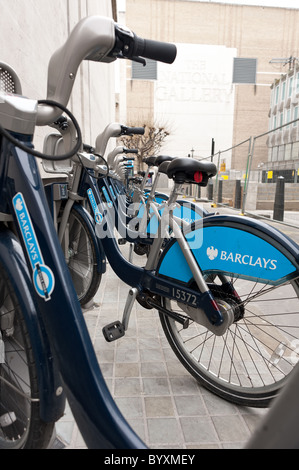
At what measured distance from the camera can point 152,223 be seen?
2.99m

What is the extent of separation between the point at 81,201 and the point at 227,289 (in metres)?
1.32

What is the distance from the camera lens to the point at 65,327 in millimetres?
862

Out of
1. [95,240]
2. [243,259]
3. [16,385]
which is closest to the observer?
[16,385]

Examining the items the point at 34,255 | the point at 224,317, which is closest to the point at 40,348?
the point at 34,255

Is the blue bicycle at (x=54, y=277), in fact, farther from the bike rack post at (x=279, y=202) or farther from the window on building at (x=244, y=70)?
the window on building at (x=244, y=70)

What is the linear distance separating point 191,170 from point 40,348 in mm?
1056

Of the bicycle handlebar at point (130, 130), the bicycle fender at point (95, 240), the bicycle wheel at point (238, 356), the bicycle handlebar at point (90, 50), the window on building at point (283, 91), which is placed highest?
the window on building at point (283, 91)

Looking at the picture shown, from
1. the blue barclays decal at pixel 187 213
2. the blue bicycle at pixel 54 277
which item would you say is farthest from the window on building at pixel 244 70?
the blue bicycle at pixel 54 277

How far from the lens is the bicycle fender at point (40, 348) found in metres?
0.90

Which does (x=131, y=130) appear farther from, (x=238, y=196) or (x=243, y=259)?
(x=238, y=196)

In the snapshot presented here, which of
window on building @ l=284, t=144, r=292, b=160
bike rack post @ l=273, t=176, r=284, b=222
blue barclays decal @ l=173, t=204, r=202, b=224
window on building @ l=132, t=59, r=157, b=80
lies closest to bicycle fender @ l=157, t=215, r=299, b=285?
blue barclays decal @ l=173, t=204, r=202, b=224

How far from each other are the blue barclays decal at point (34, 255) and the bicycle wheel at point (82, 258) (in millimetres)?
1418

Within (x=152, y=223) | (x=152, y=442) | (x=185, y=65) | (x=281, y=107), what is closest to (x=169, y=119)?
(x=185, y=65)
